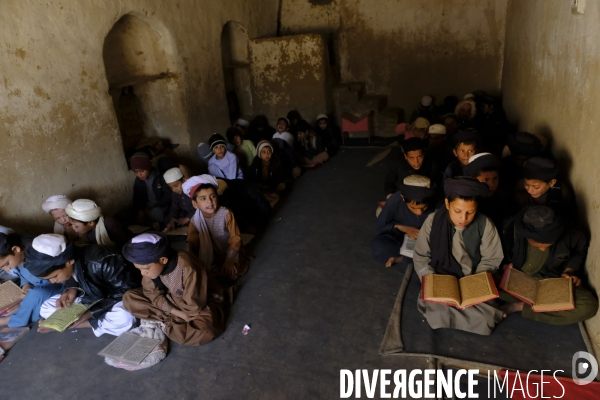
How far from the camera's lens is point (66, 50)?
4312 mm

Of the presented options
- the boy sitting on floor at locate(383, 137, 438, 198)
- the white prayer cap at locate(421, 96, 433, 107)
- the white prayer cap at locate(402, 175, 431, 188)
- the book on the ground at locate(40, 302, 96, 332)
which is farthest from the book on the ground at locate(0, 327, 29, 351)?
the white prayer cap at locate(421, 96, 433, 107)

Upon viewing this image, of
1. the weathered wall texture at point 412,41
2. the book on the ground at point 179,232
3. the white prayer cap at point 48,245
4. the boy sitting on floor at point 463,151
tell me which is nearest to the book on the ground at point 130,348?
the white prayer cap at point 48,245

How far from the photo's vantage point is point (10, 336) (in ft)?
11.3

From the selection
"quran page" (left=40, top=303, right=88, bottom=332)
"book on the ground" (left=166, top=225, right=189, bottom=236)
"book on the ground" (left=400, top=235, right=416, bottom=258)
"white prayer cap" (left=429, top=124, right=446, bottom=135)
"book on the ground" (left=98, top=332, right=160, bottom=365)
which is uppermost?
"white prayer cap" (left=429, top=124, right=446, bottom=135)

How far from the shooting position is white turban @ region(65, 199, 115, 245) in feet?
12.4

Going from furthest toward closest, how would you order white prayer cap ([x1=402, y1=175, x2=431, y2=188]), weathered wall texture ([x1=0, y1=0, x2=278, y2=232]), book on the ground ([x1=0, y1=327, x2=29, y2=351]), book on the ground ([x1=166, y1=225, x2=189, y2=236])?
book on the ground ([x1=166, y1=225, x2=189, y2=236]), weathered wall texture ([x1=0, y1=0, x2=278, y2=232]), white prayer cap ([x1=402, y1=175, x2=431, y2=188]), book on the ground ([x1=0, y1=327, x2=29, y2=351])

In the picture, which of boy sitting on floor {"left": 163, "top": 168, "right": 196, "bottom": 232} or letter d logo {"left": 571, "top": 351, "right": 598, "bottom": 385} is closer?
letter d logo {"left": 571, "top": 351, "right": 598, "bottom": 385}

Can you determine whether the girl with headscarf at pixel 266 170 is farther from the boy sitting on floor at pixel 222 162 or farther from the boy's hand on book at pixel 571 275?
the boy's hand on book at pixel 571 275

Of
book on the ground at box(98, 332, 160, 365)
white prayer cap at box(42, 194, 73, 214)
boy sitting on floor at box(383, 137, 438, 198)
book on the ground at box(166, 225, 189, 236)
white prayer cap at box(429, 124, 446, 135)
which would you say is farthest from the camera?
white prayer cap at box(429, 124, 446, 135)

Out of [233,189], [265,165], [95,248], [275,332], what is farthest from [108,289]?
[265,165]

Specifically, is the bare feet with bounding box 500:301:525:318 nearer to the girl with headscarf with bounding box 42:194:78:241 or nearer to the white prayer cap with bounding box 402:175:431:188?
the white prayer cap with bounding box 402:175:431:188

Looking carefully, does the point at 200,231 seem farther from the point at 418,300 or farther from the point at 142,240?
the point at 418,300

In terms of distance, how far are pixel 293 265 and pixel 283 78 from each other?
14.7 ft

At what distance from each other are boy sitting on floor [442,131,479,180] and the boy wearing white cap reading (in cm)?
324
